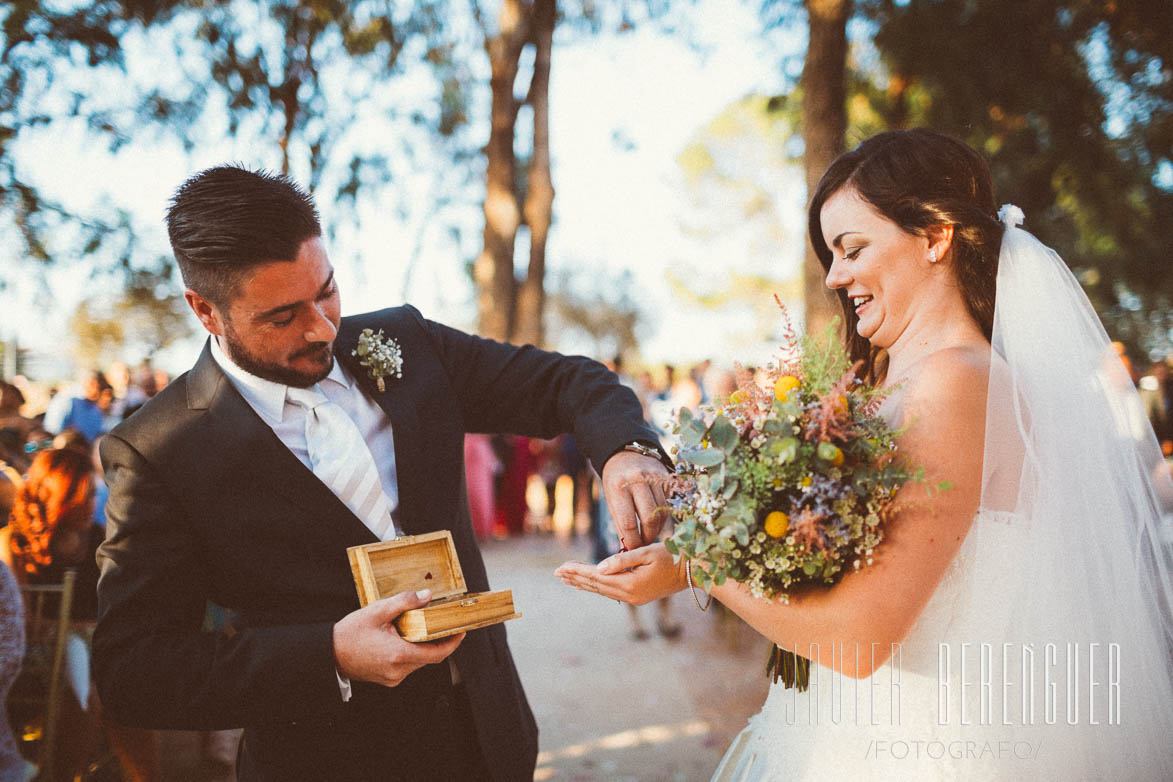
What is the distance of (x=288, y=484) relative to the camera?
204 cm

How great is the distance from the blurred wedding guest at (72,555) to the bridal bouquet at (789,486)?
3.49 meters

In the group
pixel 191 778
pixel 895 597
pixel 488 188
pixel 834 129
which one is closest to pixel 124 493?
pixel 895 597

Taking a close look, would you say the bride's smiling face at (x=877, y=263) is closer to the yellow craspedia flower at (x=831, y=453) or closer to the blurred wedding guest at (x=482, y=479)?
the yellow craspedia flower at (x=831, y=453)

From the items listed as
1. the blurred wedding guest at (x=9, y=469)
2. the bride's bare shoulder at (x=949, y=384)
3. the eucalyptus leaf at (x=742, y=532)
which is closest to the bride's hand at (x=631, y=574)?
the eucalyptus leaf at (x=742, y=532)

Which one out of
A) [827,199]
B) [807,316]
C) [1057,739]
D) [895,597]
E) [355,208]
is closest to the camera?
[895,597]

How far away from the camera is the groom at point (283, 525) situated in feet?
6.00

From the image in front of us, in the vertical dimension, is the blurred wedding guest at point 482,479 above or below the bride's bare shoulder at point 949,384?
below

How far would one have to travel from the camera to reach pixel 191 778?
4.83 m

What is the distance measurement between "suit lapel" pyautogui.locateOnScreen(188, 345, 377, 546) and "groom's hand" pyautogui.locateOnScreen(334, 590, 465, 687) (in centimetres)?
29

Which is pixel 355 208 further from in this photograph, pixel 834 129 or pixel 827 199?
pixel 827 199

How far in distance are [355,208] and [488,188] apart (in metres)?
4.03

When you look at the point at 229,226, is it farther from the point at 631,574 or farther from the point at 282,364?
the point at 631,574

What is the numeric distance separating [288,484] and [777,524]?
1.22m

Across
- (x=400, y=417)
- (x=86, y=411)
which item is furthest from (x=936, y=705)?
(x=86, y=411)
